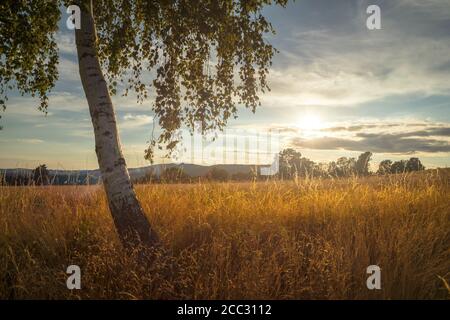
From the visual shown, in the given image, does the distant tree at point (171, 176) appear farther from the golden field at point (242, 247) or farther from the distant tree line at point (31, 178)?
the distant tree line at point (31, 178)

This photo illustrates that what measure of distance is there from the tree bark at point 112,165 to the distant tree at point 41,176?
4.93 m

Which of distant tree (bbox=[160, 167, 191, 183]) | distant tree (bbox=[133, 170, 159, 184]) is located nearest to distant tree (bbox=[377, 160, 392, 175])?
distant tree (bbox=[160, 167, 191, 183])

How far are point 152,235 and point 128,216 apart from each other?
469 mm

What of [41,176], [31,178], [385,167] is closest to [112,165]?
[41,176]

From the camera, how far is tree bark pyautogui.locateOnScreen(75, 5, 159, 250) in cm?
630

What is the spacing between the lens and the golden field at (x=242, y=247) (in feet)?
16.3

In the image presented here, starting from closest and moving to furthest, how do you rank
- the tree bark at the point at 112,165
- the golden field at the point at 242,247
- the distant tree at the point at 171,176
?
the golden field at the point at 242,247, the tree bark at the point at 112,165, the distant tree at the point at 171,176

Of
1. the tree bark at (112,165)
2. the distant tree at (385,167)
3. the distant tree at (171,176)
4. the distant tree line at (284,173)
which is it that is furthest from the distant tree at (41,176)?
the distant tree at (385,167)

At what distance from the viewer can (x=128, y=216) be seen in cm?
632

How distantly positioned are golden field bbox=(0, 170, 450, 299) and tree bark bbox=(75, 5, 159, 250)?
350 mm

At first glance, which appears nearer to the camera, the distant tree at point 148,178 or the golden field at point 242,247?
the golden field at point 242,247

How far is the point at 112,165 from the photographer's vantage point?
253 inches
